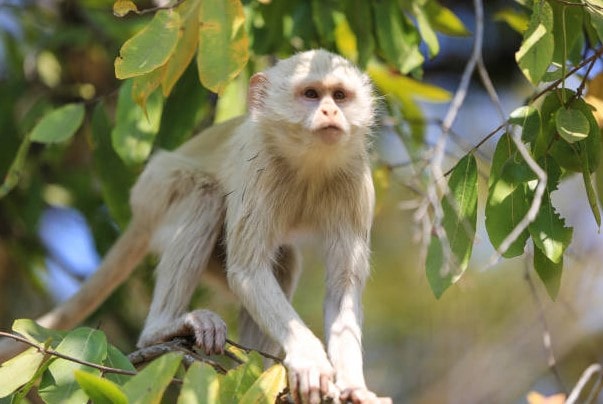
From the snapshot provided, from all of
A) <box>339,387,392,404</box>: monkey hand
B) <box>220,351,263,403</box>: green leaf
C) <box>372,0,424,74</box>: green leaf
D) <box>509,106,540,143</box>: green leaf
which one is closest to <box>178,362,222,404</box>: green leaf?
<box>220,351,263,403</box>: green leaf

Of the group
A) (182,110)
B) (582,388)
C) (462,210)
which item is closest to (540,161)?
(462,210)

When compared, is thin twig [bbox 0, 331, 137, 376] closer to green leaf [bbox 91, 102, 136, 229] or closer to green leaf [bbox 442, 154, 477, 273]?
green leaf [bbox 442, 154, 477, 273]

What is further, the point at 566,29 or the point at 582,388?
the point at 566,29

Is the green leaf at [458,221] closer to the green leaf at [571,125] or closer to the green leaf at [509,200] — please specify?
the green leaf at [509,200]

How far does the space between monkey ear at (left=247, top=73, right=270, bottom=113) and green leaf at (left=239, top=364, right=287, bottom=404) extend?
79.6 inches

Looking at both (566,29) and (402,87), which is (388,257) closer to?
(402,87)

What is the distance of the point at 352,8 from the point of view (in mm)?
6047

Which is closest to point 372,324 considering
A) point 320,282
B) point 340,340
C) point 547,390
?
point 320,282

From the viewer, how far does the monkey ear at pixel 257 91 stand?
17.4 feet

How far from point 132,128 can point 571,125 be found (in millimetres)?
2753

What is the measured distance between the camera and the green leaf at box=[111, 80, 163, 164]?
565 centimetres

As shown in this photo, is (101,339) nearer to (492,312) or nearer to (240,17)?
(240,17)

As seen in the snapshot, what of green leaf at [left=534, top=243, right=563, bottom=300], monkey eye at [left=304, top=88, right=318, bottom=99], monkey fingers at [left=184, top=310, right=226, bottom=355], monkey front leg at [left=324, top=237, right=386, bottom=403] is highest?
monkey eye at [left=304, top=88, right=318, bottom=99]

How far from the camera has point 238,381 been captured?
363cm
